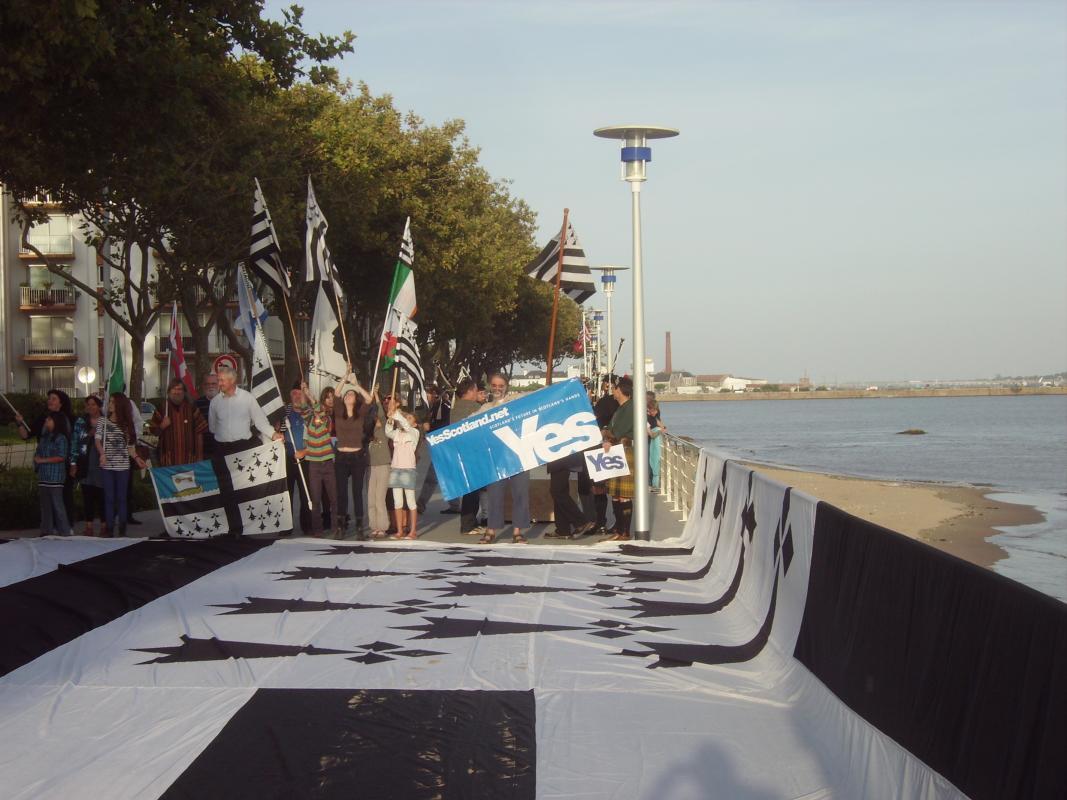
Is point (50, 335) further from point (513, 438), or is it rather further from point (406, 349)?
point (513, 438)

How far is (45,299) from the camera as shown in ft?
240

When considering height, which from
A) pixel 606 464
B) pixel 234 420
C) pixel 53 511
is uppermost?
pixel 234 420

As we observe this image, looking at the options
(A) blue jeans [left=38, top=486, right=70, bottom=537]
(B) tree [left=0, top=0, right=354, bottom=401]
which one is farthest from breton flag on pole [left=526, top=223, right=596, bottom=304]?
(A) blue jeans [left=38, top=486, right=70, bottom=537]

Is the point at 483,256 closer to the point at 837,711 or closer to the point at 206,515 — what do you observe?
the point at 206,515

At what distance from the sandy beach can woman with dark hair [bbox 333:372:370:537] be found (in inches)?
304

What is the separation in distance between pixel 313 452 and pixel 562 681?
7.80 m

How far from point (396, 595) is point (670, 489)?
10.4 meters

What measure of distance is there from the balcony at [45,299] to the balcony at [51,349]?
220 cm

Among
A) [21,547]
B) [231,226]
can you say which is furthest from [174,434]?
[231,226]

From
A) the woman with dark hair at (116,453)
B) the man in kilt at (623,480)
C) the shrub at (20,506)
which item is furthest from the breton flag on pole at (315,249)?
the shrub at (20,506)

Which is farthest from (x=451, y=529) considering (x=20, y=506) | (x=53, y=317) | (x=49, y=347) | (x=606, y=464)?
(x=49, y=347)

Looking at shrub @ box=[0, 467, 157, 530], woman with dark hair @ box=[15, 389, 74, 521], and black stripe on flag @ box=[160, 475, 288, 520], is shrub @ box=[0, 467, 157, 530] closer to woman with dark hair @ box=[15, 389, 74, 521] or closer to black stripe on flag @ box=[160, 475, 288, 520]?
woman with dark hair @ box=[15, 389, 74, 521]

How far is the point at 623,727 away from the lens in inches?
266

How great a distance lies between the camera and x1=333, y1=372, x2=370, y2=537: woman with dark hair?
15.0 metres
